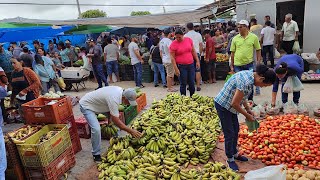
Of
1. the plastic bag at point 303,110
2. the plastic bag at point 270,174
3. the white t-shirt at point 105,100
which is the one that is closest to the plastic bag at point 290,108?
the plastic bag at point 303,110

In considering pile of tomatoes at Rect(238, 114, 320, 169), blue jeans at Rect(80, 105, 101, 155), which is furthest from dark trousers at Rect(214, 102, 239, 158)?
blue jeans at Rect(80, 105, 101, 155)

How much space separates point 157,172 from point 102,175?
2.84 feet

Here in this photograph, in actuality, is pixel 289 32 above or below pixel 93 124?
above

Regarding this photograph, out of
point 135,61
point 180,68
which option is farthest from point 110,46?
point 180,68

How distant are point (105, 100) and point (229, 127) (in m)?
2.09

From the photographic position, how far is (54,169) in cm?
450

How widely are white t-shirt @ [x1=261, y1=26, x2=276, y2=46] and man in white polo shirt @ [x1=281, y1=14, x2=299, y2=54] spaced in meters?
0.41

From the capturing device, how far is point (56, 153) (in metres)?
4.58

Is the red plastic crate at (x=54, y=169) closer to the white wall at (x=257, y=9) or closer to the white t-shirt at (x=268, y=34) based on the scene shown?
the white t-shirt at (x=268, y=34)

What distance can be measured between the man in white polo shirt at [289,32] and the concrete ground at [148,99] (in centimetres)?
205

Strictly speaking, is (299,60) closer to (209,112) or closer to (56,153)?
(209,112)

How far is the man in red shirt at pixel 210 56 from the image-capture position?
9.81m

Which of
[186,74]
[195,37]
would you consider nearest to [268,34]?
[195,37]

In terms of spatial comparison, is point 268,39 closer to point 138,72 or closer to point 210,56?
point 210,56
